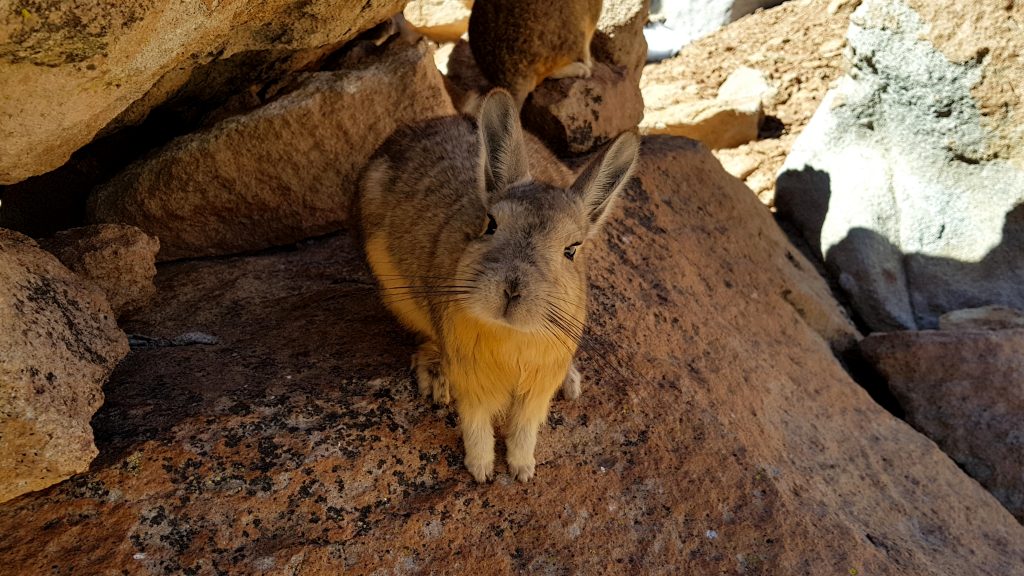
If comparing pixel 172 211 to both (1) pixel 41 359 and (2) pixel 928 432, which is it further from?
(2) pixel 928 432

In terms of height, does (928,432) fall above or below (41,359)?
below

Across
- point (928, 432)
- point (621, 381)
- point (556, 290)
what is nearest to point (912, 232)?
point (928, 432)

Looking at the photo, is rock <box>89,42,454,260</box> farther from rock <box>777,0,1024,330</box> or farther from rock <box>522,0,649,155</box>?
rock <box>777,0,1024,330</box>

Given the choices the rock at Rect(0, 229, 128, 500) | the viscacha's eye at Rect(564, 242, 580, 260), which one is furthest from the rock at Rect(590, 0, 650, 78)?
the rock at Rect(0, 229, 128, 500)

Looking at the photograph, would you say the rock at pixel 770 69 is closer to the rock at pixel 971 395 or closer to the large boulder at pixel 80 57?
the rock at pixel 971 395

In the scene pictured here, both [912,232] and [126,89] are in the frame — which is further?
[912,232]

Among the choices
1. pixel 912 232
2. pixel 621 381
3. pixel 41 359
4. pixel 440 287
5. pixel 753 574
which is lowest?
pixel 912 232

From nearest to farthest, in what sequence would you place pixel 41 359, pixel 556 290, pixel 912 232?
pixel 41 359 → pixel 556 290 → pixel 912 232
